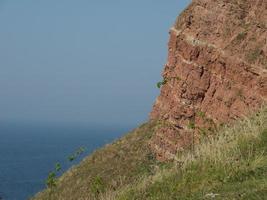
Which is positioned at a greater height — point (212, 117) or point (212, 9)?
point (212, 9)

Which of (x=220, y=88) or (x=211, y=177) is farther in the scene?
→ (x=220, y=88)

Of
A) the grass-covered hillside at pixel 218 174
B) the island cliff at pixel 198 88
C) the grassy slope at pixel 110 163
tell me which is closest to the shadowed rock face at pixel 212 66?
the island cliff at pixel 198 88

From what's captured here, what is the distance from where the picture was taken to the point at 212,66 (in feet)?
107

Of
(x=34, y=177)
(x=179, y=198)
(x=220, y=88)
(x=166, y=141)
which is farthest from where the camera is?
Answer: (x=34, y=177)

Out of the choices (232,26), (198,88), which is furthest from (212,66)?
(232,26)

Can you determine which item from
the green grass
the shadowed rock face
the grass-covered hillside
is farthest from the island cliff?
the green grass

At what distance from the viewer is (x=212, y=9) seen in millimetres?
34906

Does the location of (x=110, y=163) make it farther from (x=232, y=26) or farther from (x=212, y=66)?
(x=232, y=26)

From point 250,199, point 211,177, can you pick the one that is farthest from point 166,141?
point 250,199

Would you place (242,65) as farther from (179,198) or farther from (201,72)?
(179,198)

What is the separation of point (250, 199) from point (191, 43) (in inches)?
1060

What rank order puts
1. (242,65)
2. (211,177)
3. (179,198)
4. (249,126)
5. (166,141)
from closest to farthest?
(179,198), (211,177), (249,126), (242,65), (166,141)

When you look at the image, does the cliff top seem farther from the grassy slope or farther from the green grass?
the green grass

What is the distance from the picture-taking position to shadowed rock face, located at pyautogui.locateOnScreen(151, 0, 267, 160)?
97.1 ft
